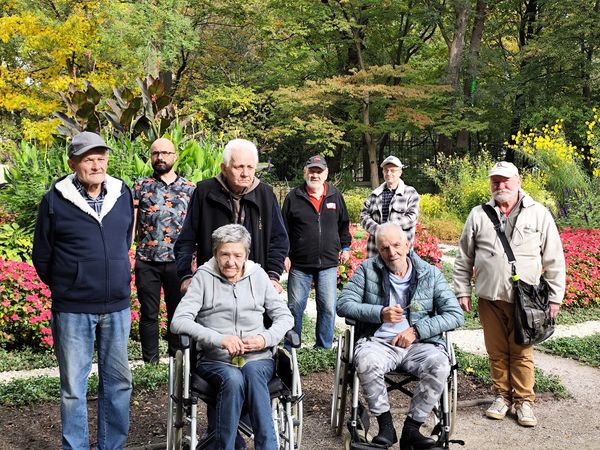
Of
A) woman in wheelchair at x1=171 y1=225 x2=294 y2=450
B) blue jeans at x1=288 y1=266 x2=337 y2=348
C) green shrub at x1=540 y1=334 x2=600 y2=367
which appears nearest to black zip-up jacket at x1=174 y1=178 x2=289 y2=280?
woman in wheelchair at x1=171 y1=225 x2=294 y2=450

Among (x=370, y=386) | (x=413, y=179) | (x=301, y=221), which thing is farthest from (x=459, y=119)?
(x=370, y=386)

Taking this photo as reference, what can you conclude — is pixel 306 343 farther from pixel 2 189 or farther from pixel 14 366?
pixel 2 189

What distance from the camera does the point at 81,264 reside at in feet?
11.8

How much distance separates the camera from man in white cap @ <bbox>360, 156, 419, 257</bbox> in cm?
638

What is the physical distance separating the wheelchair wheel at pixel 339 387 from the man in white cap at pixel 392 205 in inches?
77.0

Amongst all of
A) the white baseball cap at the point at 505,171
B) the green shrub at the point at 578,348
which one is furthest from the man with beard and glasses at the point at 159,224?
the green shrub at the point at 578,348

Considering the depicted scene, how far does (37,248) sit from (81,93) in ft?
19.2

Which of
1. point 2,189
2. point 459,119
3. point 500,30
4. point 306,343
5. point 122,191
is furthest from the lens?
point 500,30

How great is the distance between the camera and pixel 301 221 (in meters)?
6.03

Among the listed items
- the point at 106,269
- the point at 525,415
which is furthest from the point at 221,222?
the point at 525,415

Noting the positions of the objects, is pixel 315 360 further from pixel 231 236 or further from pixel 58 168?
pixel 58 168

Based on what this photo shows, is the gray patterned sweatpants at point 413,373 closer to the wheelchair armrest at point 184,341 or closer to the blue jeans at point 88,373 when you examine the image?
the wheelchair armrest at point 184,341

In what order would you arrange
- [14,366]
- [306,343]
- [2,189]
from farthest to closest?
1. [2,189]
2. [306,343]
3. [14,366]

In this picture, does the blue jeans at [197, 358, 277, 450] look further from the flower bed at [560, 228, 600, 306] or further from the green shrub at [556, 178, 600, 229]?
the green shrub at [556, 178, 600, 229]
